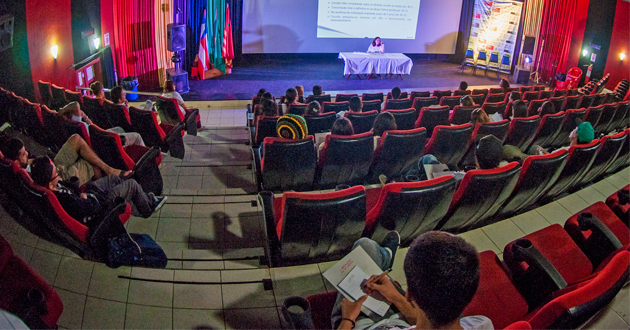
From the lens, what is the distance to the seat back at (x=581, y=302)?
5.34ft

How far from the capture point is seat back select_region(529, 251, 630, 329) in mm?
1627

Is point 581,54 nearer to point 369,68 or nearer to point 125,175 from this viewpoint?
point 369,68

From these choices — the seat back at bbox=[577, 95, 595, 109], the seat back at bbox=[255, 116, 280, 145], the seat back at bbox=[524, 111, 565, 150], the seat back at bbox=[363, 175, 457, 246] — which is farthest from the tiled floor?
the seat back at bbox=[577, 95, 595, 109]

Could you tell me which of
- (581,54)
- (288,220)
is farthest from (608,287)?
(581,54)

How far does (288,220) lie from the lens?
2.48m

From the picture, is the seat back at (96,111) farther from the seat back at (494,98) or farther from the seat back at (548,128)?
the seat back at (494,98)

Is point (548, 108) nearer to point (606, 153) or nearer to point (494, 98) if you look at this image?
point (494, 98)

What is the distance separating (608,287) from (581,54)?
39.3 ft

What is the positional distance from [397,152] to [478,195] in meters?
1.27

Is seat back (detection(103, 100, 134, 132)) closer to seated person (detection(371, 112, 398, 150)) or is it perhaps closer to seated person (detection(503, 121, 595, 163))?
seated person (detection(371, 112, 398, 150))

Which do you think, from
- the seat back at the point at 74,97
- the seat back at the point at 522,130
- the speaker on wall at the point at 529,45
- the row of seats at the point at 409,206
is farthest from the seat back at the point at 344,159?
the speaker on wall at the point at 529,45

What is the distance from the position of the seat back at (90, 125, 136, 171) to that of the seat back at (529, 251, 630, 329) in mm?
3570

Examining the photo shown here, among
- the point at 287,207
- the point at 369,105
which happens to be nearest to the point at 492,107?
the point at 369,105

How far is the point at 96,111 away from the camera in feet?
18.0
